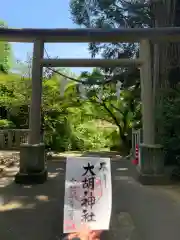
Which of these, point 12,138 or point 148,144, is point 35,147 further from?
point 12,138

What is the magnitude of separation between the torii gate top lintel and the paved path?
3.27 m

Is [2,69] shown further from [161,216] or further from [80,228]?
[80,228]

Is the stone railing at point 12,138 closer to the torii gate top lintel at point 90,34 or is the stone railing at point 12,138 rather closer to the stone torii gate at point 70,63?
the stone torii gate at point 70,63

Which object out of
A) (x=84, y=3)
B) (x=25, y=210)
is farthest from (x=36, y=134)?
(x=84, y=3)

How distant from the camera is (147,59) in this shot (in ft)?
26.0

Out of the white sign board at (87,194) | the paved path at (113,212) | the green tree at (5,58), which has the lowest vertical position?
the paved path at (113,212)

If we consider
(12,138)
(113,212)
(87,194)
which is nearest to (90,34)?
(113,212)

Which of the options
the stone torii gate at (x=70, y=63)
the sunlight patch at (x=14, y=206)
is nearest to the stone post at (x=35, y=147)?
the stone torii gate at (x=70, y=63)

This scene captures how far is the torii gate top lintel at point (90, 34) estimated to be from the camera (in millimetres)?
7398

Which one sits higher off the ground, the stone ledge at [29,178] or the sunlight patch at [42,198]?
the stone ledge at [29,178]

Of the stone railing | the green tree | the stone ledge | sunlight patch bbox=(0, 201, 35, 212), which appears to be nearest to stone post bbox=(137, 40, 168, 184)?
the stone ledge

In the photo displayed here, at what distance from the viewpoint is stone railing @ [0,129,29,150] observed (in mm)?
14953

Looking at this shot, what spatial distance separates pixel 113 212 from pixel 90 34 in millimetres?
4002

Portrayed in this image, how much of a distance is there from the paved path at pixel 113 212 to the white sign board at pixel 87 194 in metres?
1.47
